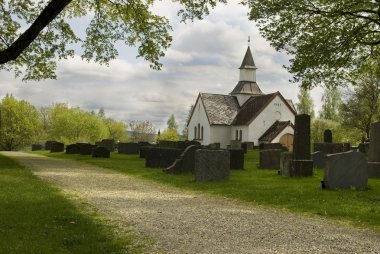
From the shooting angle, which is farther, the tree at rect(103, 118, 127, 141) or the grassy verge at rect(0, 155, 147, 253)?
the tree at rect(103, 118, 127, 141)

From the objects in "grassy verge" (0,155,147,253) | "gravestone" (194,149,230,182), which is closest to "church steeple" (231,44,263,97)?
"gravestone" (194,149,230,182)

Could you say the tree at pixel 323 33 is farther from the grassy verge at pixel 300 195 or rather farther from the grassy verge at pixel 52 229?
the grassy verge at pixel 52 229

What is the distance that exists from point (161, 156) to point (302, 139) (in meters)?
8.14

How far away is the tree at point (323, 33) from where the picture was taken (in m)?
21.3

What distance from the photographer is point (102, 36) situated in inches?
747

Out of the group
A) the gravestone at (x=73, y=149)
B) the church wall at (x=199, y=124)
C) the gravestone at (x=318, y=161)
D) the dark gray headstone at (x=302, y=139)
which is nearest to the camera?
the dark gray headstone at (x=302, y=139)

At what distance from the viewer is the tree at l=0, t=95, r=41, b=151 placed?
60750 mm

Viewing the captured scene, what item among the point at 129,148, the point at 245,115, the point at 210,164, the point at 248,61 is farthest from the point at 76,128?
the point at 210,164

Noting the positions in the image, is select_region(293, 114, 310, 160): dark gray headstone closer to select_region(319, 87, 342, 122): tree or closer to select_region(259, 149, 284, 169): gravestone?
select_region(259, 149, 284, 169): gravestone

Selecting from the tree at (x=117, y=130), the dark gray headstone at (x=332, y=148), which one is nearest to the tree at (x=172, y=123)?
the tree at (x=117, y=130)

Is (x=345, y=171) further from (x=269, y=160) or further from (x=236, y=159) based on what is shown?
(x=269, y=160)

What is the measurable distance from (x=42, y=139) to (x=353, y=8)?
70.5m

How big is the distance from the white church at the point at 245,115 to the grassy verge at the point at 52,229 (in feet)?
147

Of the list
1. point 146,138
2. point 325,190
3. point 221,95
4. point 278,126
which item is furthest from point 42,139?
point 325,190
